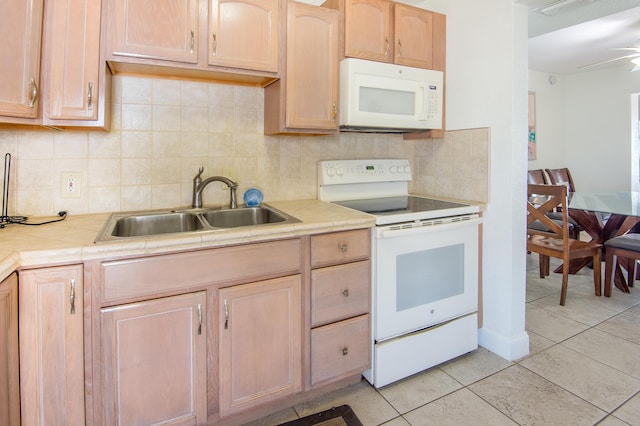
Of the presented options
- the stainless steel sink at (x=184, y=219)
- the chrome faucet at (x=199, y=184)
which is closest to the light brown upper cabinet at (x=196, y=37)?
the chrome faucet at (x=199, y=184)

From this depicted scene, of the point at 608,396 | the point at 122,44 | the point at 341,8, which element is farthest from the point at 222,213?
the point at 608,396

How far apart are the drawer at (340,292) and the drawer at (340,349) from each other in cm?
4

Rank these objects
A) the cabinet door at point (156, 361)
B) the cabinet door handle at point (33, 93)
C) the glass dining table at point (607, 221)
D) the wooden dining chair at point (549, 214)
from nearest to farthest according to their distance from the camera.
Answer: the cabinet door at point (156, 361) < the cabinet door handle at point (33, 93) < the glass dining table at point (607, 221) < the wooden dining chair at point (549, 214)

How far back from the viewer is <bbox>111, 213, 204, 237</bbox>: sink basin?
69.6 inches

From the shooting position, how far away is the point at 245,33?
5.77 feet

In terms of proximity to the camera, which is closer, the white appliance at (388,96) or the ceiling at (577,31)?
the white appliance at (388,96)

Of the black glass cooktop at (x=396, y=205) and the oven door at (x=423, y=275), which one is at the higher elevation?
the black glass cooktop at (x=396, y=205)

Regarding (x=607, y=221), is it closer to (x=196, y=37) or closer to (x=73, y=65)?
(x=196, y=37)

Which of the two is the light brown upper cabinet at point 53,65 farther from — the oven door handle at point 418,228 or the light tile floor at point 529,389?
the light tile floor at point 529,389

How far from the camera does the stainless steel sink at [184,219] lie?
172cm

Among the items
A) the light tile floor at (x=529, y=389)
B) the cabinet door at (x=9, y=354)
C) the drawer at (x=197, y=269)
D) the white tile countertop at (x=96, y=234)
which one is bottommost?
the light tile floor at (x=529, y=389)

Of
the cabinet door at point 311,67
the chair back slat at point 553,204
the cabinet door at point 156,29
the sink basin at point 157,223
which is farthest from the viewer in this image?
the chair back slat at point 553,204

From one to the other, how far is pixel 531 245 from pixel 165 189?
291 cm

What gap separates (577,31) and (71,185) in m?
4.79
